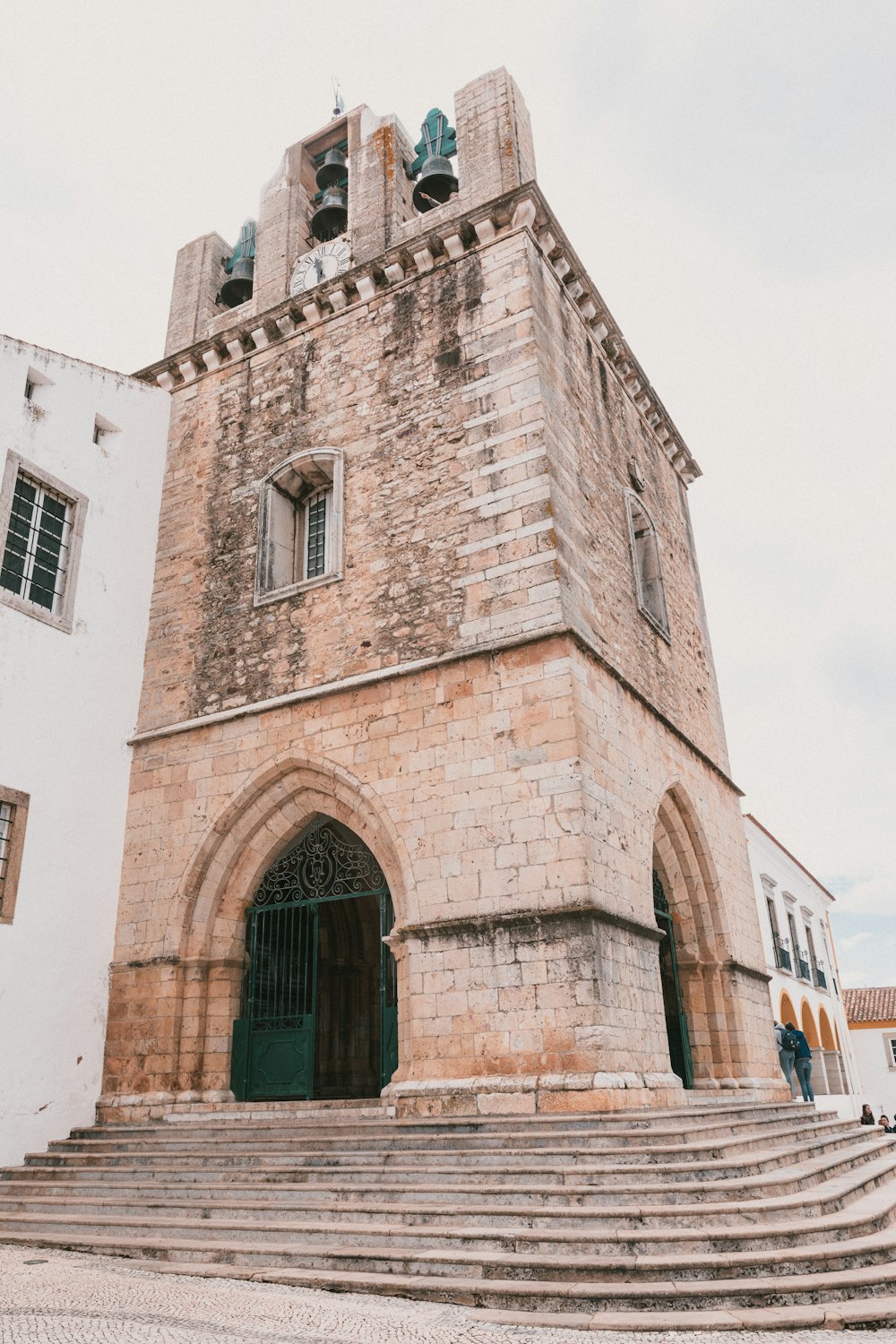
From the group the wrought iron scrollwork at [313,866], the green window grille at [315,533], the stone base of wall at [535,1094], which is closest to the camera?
the stone base of wall at [535,1094]

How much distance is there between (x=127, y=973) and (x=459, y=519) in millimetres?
5194

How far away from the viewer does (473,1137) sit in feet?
20.6

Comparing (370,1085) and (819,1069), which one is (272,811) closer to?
(370,1085)

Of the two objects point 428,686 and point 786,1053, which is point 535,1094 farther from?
point 786,1053

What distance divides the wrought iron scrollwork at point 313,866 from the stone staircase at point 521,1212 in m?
2.46

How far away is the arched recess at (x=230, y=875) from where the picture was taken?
8680 millimetres

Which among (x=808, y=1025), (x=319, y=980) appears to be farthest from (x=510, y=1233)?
(x=808, y=1025)

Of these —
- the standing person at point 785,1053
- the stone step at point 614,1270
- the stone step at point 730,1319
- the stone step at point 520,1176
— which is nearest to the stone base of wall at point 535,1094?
the stone step at point 520,1176

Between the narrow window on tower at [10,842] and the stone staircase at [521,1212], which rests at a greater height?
the narrow window on tower at [10,842]

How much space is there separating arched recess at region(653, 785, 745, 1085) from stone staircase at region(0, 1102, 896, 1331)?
2.29 m

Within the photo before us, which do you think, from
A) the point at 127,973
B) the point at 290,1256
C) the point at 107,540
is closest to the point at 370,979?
the point at 127,973

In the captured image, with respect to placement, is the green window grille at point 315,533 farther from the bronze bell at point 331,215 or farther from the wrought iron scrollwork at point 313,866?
the bronze bell at point 331,215

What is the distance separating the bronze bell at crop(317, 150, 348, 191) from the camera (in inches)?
479

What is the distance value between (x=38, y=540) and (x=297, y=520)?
264 centimetres
